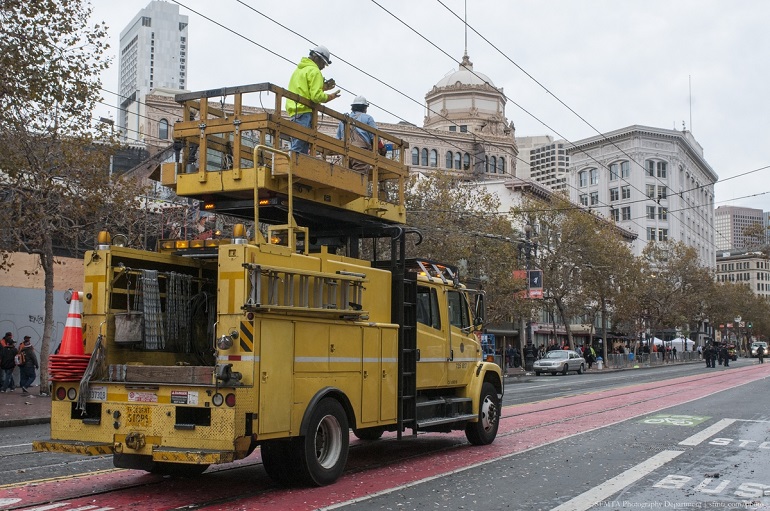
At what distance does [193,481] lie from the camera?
897 cm

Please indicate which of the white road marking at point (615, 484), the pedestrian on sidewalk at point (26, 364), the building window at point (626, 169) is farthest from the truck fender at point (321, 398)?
the building window at point (626, 169)

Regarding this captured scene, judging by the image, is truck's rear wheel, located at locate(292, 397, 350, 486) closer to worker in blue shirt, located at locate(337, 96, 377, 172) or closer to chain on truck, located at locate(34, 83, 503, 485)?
chain on truck, located at locate(34, 83, 503, 485)

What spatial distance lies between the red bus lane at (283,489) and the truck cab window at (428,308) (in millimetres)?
1840

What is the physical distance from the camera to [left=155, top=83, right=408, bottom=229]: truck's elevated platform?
8875 mm

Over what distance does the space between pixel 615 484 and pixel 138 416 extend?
515cm

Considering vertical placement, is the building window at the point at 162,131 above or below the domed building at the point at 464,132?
below

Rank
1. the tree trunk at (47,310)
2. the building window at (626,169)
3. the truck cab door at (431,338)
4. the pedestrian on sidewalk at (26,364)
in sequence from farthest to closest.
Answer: the building window at (626,169) < the pedestrian on sidewalk at (26,364) < the tree trunk at (47,310) < the truck cab door at (431,338)

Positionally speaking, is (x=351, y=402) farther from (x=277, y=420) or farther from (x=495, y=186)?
(x=495, y=186)

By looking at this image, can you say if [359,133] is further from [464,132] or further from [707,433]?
[464,132]

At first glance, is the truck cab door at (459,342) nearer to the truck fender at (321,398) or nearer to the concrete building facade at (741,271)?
the truck fender at (321,398)

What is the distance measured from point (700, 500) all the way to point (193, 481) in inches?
211

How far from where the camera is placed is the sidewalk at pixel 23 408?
54.9 feet

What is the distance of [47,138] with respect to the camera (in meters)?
20.6

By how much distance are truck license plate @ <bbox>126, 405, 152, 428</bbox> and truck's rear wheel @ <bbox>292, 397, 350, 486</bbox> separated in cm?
151
